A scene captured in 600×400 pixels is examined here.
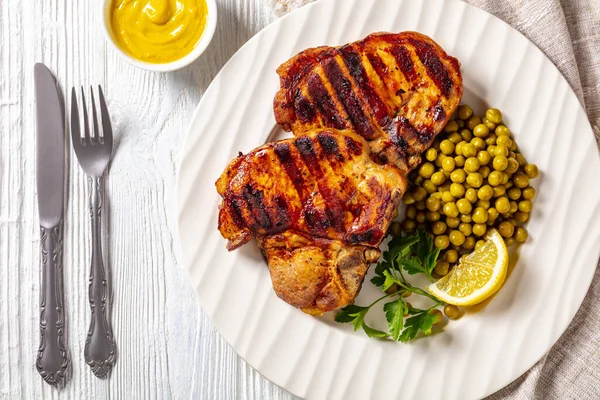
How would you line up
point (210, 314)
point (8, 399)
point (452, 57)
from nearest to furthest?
point (452, 57), point (210, 314), point (8, 399)

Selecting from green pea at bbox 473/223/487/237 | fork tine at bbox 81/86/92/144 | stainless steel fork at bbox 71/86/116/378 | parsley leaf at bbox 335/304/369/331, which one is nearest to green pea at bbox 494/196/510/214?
green pea at bbox 473/223/487/237

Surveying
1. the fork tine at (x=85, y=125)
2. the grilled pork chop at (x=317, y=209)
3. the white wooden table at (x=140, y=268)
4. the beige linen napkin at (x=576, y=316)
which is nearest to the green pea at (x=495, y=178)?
the grilled pork chop at (x=317, y=209)

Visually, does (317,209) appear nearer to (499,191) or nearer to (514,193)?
(499,191)

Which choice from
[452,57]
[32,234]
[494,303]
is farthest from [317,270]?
[32,234]

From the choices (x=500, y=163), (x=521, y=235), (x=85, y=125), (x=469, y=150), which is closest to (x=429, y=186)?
(x=469, y=150)

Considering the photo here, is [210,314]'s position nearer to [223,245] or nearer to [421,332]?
[223,245]

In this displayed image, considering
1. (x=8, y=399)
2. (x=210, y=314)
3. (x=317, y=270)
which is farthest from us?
(x=8, y=399)
